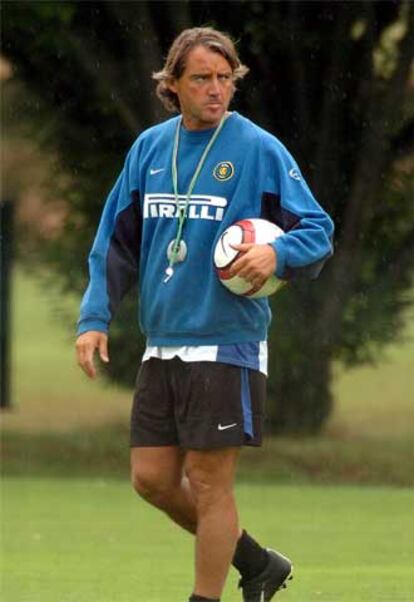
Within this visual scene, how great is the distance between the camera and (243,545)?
24.3ft

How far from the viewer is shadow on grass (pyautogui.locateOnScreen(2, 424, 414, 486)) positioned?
15.5 m

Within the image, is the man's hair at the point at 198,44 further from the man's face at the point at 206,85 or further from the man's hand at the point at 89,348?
the man's hand at the point at 89,348

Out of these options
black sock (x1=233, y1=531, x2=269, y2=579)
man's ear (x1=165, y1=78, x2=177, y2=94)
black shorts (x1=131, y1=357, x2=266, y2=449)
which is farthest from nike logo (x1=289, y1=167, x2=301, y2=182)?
black sock (x1=233, y1=531, x2=269, y2=579)

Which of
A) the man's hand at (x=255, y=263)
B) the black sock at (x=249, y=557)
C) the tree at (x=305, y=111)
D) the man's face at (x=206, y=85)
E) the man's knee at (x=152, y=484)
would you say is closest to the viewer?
the man's hand at (x=255, y=263)

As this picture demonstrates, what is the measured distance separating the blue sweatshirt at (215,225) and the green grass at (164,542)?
67.7 inches

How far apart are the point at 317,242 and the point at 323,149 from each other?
9.07 meters

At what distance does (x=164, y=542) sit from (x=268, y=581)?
11.4 ft

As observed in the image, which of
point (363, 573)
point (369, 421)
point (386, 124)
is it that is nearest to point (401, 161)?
point (386, 124)

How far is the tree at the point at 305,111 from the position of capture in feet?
51.4

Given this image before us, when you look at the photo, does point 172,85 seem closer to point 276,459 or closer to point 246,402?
point 246,402

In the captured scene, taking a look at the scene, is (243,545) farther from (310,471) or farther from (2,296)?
(2,296)

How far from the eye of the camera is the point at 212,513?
22.8 ft

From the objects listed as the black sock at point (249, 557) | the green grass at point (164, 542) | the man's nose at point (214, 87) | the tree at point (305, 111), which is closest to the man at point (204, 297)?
the man's nose at point (214, 87)

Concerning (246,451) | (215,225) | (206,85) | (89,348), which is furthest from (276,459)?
(206,85)
